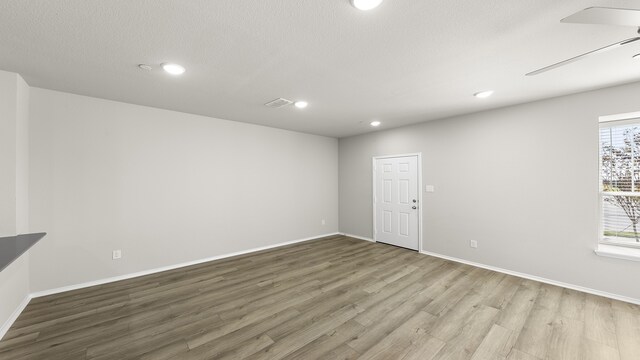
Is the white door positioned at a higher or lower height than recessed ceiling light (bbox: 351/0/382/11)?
lower

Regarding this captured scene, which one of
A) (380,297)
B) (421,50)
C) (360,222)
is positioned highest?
(421,50)

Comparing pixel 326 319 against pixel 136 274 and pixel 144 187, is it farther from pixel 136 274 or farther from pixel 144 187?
pixel 144 187

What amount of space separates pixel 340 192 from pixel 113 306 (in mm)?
4799

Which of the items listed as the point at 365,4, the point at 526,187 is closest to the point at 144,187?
the point at 365,4

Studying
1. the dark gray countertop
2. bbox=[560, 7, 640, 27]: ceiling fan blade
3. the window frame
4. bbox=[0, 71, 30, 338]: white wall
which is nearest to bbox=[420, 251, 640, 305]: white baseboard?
the window frame

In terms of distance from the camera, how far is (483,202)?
389 cm

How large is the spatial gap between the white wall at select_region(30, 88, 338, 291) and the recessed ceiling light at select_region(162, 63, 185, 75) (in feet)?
5.46

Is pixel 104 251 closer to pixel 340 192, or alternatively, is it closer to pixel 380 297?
pixel 380 297

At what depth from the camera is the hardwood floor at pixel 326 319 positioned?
1.99 m

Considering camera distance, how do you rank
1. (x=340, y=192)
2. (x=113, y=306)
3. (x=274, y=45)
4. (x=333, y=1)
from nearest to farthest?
(x=333, y=1) < (x=274, y=45) < (x=113, y=306) < (x=340, y=192)

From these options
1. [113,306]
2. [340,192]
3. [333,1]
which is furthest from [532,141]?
[113,306]

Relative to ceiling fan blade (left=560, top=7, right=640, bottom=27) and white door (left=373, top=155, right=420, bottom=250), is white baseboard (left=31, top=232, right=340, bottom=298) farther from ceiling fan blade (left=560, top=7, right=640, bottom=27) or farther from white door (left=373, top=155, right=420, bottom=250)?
ceiling fan blade (left=560, top=7, right=640, bottom=27)

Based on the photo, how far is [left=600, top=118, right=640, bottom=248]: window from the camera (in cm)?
291

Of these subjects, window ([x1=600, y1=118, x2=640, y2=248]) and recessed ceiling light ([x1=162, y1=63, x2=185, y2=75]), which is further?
window ([x1=600, y1=118, x2=640, y2=248])
